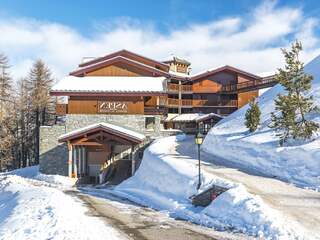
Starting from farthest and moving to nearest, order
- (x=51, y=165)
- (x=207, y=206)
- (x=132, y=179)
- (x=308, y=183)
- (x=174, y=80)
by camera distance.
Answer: (x=174, y=80), (x=51, y=165), (x=132, y=179), (x=308, y=183), (x=207, y=206)

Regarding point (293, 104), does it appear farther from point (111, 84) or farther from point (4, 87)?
point (4, 87)

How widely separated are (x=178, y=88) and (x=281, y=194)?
32057 mm

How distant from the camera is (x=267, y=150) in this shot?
70.3 feet

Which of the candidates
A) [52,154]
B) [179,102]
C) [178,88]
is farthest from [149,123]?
[178,88]

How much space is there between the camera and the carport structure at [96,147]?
30.0 meters

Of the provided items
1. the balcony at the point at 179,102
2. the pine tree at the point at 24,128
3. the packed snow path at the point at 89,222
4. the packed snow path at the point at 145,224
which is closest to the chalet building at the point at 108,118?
the balcony at the point at 179,102

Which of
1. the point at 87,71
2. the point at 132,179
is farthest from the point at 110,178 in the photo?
the point at 87,71

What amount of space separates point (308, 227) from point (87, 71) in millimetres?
30610

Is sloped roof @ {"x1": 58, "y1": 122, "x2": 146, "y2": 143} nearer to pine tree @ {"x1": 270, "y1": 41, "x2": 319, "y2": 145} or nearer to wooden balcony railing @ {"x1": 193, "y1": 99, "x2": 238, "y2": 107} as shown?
pine tree @ {"x1": 270, "y1": 41, "x2": 319, "y2": 145}

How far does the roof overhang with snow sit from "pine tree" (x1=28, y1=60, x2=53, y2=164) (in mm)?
9785

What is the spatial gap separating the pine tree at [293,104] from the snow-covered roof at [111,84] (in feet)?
47.1

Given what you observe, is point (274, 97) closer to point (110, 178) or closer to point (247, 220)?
point (110, 178)

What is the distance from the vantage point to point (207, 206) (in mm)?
15492

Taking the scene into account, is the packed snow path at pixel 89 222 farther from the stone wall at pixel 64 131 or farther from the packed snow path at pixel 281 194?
the stone wall at pixel 64 131
